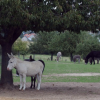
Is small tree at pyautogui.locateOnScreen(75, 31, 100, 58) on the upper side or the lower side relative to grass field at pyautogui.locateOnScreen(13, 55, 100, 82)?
upper

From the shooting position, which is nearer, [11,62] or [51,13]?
[51,13]

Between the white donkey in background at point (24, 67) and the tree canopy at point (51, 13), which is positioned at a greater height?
the tree canopy at point (51, 13)

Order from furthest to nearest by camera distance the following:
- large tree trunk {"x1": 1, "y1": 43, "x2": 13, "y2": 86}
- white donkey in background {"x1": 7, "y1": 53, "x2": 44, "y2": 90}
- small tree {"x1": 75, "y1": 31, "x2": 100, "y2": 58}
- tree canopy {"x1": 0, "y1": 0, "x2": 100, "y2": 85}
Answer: small tree {"x1": 75, "y1": 31, "x2": 100, "y2": 58}
large tree trunk {"x1": 1, "y1": 43, "x2": 13, "y2": 86}
white donkey in background {"x1": 7, "y1": 53, "x2": 44, "y2": 90}
tree canopy {"x1": 0, "y1": 0, "x2": 100, "y2": 85}

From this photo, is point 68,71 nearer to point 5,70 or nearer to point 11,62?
point 5,70

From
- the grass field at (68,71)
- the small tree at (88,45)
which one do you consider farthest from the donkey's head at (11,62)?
the small tree at (88,45)

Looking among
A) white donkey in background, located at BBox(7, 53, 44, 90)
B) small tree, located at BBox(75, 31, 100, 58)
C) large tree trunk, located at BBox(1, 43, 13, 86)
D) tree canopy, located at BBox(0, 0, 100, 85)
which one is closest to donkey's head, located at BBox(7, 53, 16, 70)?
white donkey in background, located at BBox(7, 53, 44, 90)

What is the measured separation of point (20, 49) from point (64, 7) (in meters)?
60.3

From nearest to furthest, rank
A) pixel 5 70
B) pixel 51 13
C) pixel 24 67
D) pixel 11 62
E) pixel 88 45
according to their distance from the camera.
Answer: pixel 51 13
pixel 11 62
pixel 24 67
pixel 5 70
pixel 88 45

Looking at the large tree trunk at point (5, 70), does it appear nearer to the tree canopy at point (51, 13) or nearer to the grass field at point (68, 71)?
the tree canopy at point (51, 13)

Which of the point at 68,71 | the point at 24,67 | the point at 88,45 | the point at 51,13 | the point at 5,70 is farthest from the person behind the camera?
the point at 88,45

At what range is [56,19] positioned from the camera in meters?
10.7

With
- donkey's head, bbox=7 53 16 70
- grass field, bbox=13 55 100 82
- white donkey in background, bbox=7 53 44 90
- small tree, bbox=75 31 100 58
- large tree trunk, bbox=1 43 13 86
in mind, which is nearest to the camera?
donkey's head, bbox=7 53 16 70

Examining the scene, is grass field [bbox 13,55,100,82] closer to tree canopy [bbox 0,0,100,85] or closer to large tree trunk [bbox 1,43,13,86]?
large tree trunk [bbox 1,43,13,86]

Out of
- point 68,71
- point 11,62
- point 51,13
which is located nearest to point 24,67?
point 11,62
